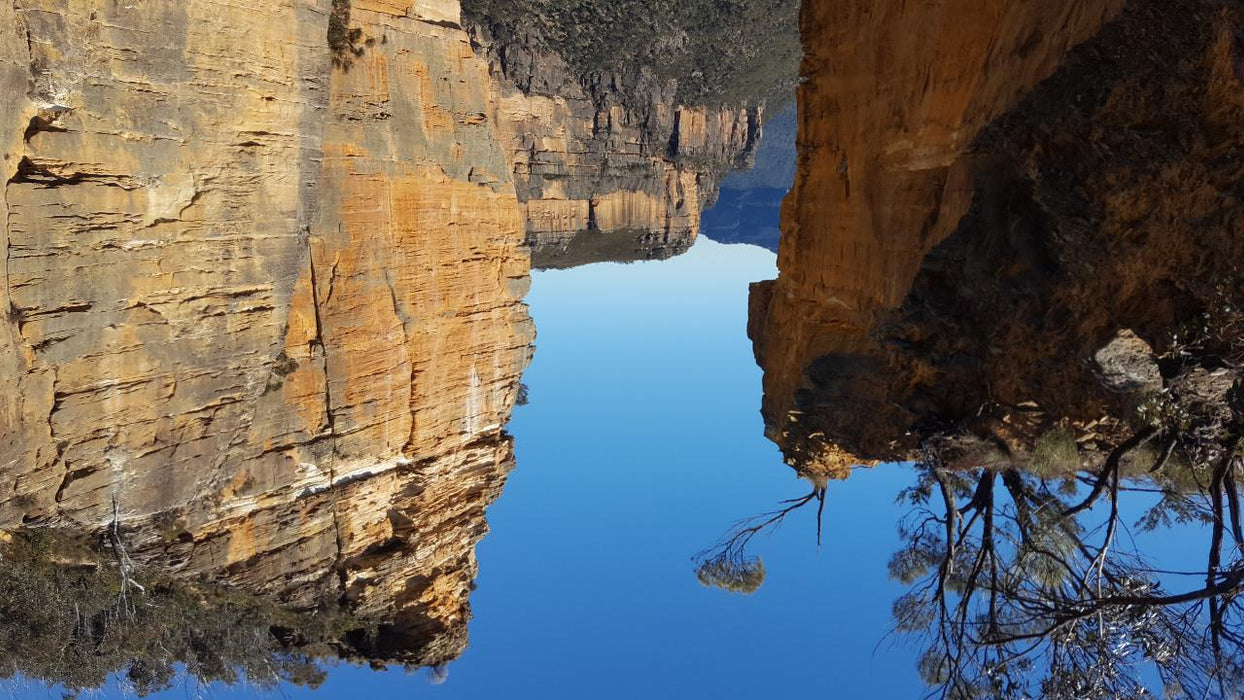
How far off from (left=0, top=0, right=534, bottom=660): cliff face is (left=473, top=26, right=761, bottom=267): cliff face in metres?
8.72

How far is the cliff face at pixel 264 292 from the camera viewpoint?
626 cm

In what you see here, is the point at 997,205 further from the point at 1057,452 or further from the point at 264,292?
the point at 264,292

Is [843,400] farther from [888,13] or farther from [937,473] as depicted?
[888,13]

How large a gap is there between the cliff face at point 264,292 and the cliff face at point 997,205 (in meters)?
4.61

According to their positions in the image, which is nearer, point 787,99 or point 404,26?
point 404,26

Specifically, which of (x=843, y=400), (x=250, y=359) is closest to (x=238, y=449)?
(x=250, y=359)

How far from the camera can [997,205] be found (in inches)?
199

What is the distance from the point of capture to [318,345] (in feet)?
27.0

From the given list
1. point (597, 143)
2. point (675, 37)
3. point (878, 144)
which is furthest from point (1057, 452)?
point (675, 37)

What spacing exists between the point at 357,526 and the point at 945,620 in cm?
691

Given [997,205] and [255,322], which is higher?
[997,205]

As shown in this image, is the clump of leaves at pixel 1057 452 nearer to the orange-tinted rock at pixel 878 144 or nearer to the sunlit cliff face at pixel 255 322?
the orange-tinted rock at pixel 878 144

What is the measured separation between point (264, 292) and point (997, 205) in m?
6.96

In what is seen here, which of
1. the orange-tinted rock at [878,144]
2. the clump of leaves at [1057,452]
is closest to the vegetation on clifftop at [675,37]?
the orange-tinted rock at [878,144]
